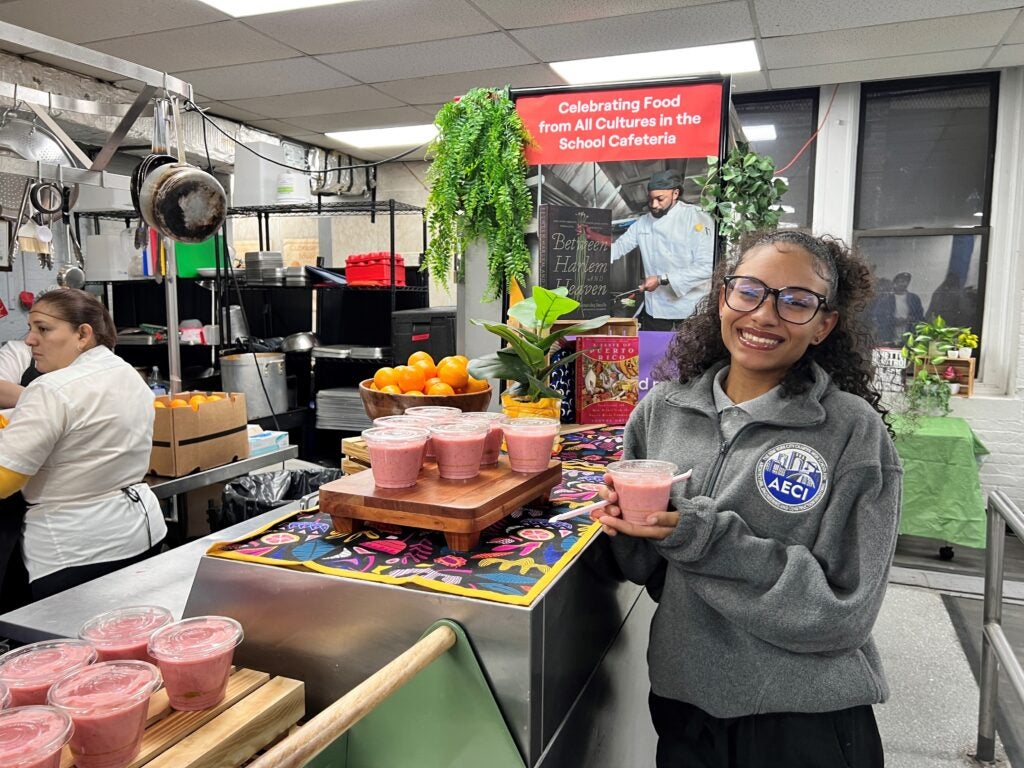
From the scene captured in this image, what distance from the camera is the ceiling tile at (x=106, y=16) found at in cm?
451

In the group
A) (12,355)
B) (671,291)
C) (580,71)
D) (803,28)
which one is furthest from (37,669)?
(580,71)

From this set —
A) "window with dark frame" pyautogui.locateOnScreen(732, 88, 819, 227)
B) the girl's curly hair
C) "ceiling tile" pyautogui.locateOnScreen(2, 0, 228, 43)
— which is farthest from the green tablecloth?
"ceiling tile" pyautogui.locateOnScreen(2, 0, 228, 43)

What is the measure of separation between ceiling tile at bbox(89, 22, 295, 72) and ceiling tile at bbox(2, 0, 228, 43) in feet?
0.37

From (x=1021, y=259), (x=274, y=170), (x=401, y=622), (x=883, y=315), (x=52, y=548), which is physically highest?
(x=274, y=170)

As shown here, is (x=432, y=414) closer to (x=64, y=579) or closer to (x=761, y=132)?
(x=64, y=579)

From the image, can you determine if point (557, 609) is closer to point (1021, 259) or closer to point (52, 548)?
point (52, 548)

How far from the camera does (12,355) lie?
172 inches

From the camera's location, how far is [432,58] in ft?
18.0

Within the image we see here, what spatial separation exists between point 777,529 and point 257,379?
5.02 m

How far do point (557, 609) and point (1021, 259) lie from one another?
6.10m

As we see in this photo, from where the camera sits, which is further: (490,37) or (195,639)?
(490,37)

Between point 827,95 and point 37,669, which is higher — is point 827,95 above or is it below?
above

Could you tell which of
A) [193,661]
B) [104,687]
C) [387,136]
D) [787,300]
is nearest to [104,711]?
[104,687]

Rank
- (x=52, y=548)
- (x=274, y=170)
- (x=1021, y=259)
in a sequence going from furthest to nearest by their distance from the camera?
(x=274, y=170), (x=1021, y=259), (x=52, y=548)
